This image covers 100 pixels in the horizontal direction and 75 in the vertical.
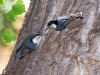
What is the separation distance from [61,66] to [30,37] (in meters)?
0.16

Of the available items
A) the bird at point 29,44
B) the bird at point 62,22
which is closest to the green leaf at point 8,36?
the bird at point 29,44

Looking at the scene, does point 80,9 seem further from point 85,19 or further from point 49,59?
point 49,59

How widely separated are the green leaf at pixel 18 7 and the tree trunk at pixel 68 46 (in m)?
0.09

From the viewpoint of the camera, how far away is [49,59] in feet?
3.43

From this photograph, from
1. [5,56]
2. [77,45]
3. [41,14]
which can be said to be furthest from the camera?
[5,56]

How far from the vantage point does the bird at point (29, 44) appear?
42.1 inches

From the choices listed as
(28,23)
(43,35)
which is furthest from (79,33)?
(28,23)

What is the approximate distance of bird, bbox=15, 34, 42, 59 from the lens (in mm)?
1068

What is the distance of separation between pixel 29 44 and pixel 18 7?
154 millimetres

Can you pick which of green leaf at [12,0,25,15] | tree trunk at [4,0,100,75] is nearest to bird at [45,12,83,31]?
tree trunk at [4,0,100,75]

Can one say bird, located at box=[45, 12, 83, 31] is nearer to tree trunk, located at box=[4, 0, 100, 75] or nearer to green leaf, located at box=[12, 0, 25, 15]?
tree trunk, located at box=[4, 0, 100, 75]

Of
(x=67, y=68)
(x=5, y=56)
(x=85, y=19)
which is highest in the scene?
(x=5, y=56)

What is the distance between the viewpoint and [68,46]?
102cm

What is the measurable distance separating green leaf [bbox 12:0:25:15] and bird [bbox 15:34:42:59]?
0.37 ft
